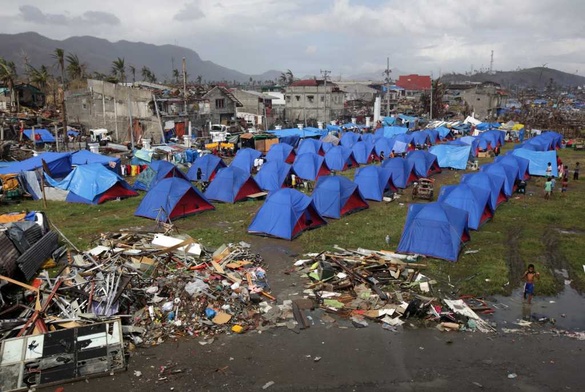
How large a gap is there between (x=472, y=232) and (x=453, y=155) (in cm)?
1570

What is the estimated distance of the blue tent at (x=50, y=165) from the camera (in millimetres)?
23203

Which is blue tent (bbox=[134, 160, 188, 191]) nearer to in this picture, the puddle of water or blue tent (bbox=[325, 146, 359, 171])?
blue tent (bbox=[325, 146, 359, 171])

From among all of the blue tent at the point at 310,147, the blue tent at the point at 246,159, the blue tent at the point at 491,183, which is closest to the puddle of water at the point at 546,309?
the blue tent at the point at 491,183

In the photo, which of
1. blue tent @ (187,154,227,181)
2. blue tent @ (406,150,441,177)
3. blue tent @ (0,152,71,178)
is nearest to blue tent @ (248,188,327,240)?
blue tent @ (187,154,227,181)

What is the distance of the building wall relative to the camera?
55.8 meters

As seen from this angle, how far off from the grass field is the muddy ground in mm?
2616

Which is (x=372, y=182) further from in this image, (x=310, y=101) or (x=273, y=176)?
Result: (x=310, y=101)

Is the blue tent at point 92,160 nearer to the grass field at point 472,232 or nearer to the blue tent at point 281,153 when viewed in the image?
the grass field at point 472,232

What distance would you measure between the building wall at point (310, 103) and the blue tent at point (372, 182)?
1396 inches

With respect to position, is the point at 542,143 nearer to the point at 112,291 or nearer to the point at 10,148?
the point at 112,291

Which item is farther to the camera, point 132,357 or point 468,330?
point 468,330

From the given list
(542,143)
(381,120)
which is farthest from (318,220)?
(381,120)

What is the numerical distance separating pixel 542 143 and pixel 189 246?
→ 34.3m

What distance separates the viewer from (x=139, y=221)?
17.4m
